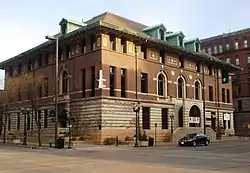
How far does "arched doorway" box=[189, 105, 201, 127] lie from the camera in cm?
5741

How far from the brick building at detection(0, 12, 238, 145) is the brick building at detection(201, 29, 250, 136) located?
2448cm

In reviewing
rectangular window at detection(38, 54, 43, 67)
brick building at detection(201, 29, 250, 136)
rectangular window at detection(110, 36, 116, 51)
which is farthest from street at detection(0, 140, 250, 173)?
brick building at detection(201, 29, 250, 136)

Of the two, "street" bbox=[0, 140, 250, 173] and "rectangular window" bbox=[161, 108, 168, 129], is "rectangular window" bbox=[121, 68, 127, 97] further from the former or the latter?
"street" bbox=[0, 140, 250, 173]

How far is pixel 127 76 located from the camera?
4741 cm

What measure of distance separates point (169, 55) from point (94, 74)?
14.1 meters

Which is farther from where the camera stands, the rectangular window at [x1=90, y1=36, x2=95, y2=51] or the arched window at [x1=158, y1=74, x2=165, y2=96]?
the arched window at [x1=158, y1=74, x2=165, y2=96]

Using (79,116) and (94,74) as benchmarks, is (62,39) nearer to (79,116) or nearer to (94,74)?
(94,74)

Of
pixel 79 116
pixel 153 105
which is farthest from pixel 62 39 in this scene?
pixel 153 105

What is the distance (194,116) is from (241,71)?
105 ft

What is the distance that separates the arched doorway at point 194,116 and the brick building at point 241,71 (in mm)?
28287

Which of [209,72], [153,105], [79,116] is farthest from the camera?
[209,72]

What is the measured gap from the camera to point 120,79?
1834 inches

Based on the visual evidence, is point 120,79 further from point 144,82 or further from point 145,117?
point 145,117

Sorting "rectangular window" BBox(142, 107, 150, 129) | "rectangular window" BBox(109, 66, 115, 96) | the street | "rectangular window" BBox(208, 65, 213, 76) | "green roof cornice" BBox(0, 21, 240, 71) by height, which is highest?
"green roof cornice" BBox(0, 21, 240, 71)
